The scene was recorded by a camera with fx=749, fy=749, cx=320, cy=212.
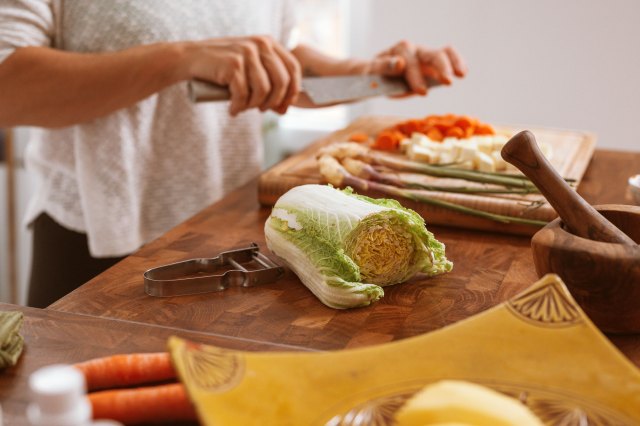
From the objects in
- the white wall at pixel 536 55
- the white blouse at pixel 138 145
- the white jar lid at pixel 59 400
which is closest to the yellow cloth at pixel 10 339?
the white jar lid at pixel 59 400

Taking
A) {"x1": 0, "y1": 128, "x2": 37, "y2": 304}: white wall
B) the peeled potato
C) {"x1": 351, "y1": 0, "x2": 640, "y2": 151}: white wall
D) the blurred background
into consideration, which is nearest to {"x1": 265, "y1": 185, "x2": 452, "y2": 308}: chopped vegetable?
the peeled potato

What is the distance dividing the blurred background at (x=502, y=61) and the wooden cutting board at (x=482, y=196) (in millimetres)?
896

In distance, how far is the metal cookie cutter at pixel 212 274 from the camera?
104 cm

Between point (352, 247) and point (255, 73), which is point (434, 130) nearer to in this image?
point (255, 73)

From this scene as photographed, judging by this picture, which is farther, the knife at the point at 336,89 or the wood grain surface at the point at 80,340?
the knife at the point at 336,89

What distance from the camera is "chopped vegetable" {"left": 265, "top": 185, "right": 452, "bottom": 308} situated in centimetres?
101

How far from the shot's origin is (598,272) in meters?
0.89

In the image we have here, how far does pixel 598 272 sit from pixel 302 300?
0.39 meters

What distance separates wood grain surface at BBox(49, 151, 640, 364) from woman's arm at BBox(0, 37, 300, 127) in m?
0.33

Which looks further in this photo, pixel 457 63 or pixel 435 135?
pixel 457 63

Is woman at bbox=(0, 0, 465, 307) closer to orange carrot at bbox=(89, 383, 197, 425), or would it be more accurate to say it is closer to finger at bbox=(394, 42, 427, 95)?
finger at bbox=(394, 42, 427, 95)

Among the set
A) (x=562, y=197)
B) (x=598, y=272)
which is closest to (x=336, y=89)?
(x=562, y=197)

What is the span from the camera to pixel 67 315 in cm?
94

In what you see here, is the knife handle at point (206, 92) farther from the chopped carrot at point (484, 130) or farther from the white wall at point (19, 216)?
the white wall at point (19, 216)
